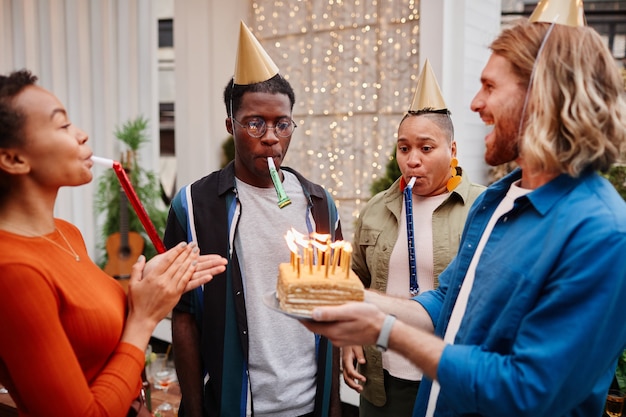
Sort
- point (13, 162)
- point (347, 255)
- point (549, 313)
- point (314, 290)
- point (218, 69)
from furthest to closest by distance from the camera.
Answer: point (218, 69) < point (347, 255) < point (314, 290) < point (13, 162) < point (549, 313)

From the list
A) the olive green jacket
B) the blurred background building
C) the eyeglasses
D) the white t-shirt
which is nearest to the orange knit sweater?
the white t-shirt

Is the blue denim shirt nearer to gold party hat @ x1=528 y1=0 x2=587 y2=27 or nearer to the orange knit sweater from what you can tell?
→ gold party hat @ x1=528 y1=0 x2=587 y2=27

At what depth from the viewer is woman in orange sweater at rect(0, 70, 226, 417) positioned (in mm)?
1141

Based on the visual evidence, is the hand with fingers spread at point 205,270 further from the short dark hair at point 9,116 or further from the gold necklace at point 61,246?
the short dark hair at point 9,116

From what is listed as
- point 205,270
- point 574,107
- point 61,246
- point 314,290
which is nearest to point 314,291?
point 314,290

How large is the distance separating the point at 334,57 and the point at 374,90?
0.62 metres

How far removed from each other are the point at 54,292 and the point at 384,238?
4.97 feet

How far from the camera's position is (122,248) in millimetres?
5559

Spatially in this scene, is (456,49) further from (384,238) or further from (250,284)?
Answer: (250,284)

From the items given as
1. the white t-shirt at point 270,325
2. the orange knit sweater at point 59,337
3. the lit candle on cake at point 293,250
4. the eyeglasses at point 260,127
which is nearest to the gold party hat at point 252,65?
the eyeglasses at point 260,127

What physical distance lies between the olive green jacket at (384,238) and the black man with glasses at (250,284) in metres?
0.33

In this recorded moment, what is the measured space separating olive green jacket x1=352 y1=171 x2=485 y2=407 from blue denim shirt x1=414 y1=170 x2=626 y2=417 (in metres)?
0.92

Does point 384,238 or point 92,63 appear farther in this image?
point 92,63

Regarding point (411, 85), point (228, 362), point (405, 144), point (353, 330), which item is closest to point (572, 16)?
point (353, 330)
